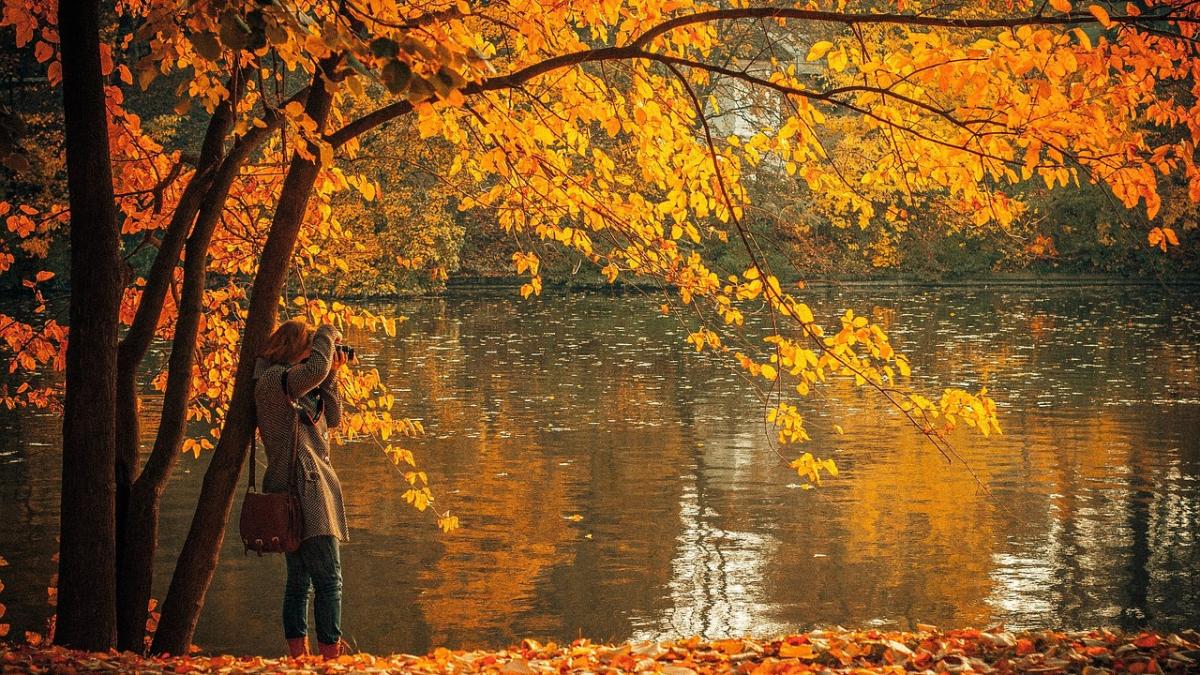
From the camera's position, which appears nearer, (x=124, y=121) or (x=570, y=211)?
(x=570, y=211)

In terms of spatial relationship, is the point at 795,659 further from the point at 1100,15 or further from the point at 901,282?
the point at 901,282

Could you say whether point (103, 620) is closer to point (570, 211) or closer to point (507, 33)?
point (570, 211)

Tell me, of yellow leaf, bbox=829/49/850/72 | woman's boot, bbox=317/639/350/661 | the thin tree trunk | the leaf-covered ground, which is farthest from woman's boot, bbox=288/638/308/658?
yellow leaf, bbox=829/49/850/72

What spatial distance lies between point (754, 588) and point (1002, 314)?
24552 millimetres

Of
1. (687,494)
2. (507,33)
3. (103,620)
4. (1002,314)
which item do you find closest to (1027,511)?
(687,494)

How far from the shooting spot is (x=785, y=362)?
6.07m

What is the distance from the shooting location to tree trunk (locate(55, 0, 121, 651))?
6020 millimetres

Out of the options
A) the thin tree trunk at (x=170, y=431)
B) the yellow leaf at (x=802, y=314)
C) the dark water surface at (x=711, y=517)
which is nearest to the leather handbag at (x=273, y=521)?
the thin tree trunk at (x=170, y=431)

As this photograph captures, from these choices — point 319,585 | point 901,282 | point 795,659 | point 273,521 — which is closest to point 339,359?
point 273,521

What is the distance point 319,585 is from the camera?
6.05 metres

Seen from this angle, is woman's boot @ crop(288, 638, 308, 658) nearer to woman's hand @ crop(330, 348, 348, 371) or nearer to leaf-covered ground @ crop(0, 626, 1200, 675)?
leaf-covered ground @ crop(0, 626, 1200, 675)

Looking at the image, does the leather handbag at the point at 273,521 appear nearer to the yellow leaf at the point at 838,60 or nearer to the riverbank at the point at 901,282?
the yellow leaf at the point at 838,60

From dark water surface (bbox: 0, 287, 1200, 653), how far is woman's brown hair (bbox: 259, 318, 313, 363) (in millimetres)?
2318

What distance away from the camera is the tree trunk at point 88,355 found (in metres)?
6.02
